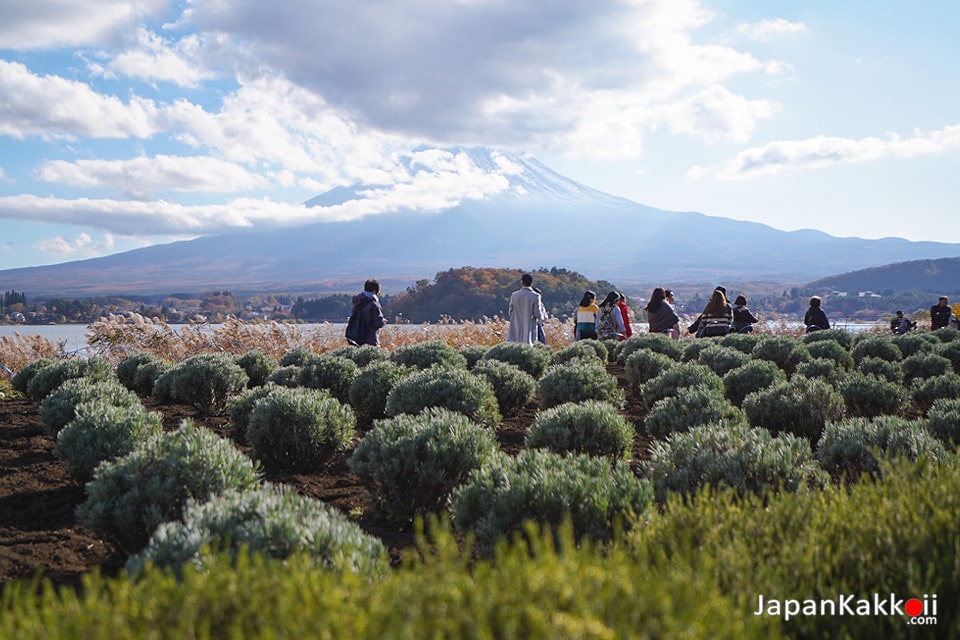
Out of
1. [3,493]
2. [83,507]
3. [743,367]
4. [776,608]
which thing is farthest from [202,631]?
[743,367]

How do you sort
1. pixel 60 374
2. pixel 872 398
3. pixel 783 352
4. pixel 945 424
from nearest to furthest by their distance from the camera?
pixel 945 424 → pixel 872 398 → pixel 60 374 → pixel 783 352

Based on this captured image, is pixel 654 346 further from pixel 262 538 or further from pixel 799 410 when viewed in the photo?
pixel 262 538

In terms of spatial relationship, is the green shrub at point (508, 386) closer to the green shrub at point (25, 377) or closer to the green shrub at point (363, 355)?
the green shrub at point (363, 355)

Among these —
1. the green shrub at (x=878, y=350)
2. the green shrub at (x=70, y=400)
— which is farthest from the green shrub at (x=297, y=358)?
the green shrub at (x=878, y=350)

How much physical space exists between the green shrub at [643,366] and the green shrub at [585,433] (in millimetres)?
3851

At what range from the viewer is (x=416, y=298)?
35.2 m

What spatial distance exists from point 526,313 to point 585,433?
27.9 ft

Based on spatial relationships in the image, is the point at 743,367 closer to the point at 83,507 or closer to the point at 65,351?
the point at 83,507

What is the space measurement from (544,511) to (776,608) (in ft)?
4.33

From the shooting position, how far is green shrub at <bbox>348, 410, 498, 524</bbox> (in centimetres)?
421

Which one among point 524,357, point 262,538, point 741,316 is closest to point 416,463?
point 262,538

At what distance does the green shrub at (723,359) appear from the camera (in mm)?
9250

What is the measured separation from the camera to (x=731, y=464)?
396cm

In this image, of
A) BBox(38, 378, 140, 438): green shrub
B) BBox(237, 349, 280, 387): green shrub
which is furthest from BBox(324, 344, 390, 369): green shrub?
BBox(38, 378, 140, 438): green shrub
